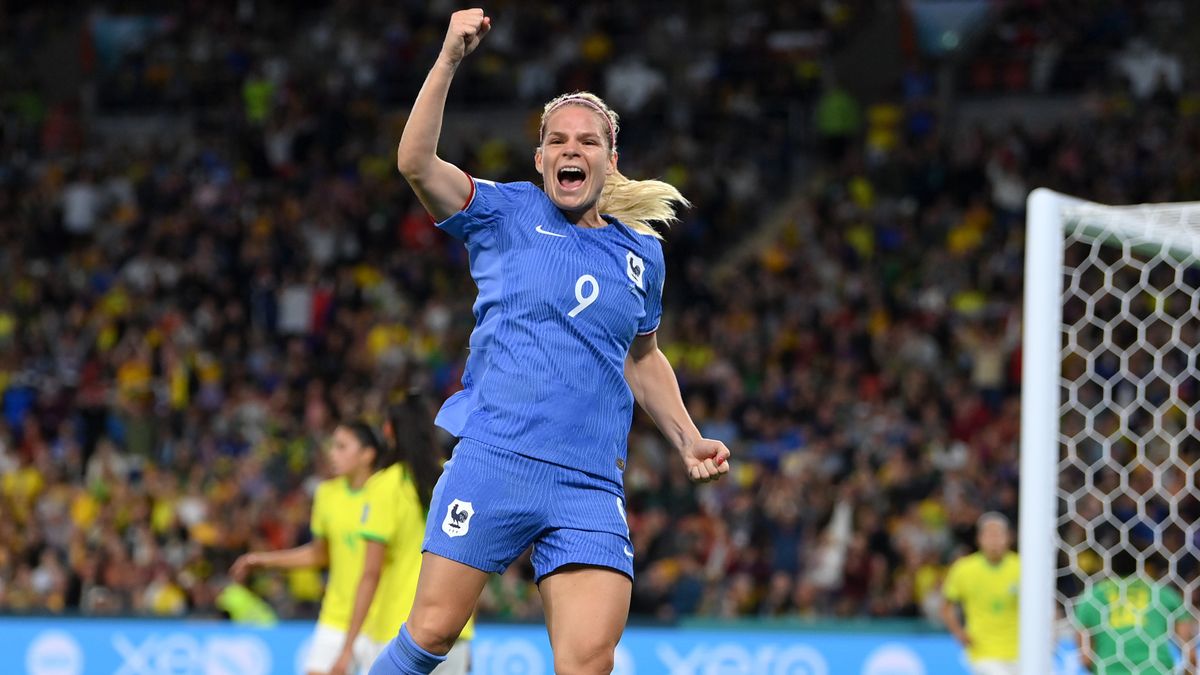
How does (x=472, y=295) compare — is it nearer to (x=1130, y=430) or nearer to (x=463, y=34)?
(x=1130, y=430)

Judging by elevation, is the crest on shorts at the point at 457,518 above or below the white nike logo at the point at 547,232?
below

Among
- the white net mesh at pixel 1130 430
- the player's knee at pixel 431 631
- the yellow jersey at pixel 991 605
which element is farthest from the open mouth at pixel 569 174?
the yellow jersey at pixel 991 605

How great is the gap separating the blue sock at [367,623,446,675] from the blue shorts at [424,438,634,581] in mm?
237

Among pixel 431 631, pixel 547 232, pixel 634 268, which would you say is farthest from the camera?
pixel 634 268

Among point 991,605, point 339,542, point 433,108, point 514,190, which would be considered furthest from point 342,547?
point 991,605

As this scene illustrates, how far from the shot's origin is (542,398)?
14.1ft

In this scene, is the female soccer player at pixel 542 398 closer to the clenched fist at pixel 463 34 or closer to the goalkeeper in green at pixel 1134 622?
the clenched fist at pixel 463 34

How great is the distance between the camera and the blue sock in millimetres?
4273

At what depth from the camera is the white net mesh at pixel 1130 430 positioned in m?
6.67

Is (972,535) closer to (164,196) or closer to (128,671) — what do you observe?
(128,671)

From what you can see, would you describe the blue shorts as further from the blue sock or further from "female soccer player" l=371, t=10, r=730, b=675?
the blue sock

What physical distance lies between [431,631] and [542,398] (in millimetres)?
639

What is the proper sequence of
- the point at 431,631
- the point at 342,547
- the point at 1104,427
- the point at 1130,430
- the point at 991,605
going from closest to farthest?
the point at 431,631 → the point at 342,547 → the point at 991,605 → the point at 1130,430 → the point at 1104,427

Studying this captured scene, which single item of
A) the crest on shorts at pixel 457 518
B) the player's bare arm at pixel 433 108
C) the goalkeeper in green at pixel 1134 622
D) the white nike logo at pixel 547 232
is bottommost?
the goalkeeper in green at pixel 1134 622
